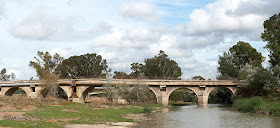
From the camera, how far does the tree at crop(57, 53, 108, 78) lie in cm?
10662

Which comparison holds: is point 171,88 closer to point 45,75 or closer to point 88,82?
point 88,82

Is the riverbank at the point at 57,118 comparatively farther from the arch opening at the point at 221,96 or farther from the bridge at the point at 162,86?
the arch opening at the point at 221,96

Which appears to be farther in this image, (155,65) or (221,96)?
(155,65)

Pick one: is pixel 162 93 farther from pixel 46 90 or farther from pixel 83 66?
pixel 83 66

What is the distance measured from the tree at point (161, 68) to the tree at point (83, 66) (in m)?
16.9

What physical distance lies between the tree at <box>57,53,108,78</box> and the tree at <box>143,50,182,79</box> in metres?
16.9

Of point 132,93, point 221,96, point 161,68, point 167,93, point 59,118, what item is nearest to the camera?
point 59,118

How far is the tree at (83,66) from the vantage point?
350 feet

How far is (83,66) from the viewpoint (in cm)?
10900

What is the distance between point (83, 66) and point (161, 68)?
2805 centimetres

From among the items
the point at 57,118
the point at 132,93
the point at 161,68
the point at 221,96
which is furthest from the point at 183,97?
the point at 57,118

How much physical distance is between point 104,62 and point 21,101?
70.2 m

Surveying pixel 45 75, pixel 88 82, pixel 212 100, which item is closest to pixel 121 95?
pixel 88 82

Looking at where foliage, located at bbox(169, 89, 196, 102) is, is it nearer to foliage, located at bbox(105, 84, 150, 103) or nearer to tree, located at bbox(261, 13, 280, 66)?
foliage, located at bbox(105, 84, 150, 103)
